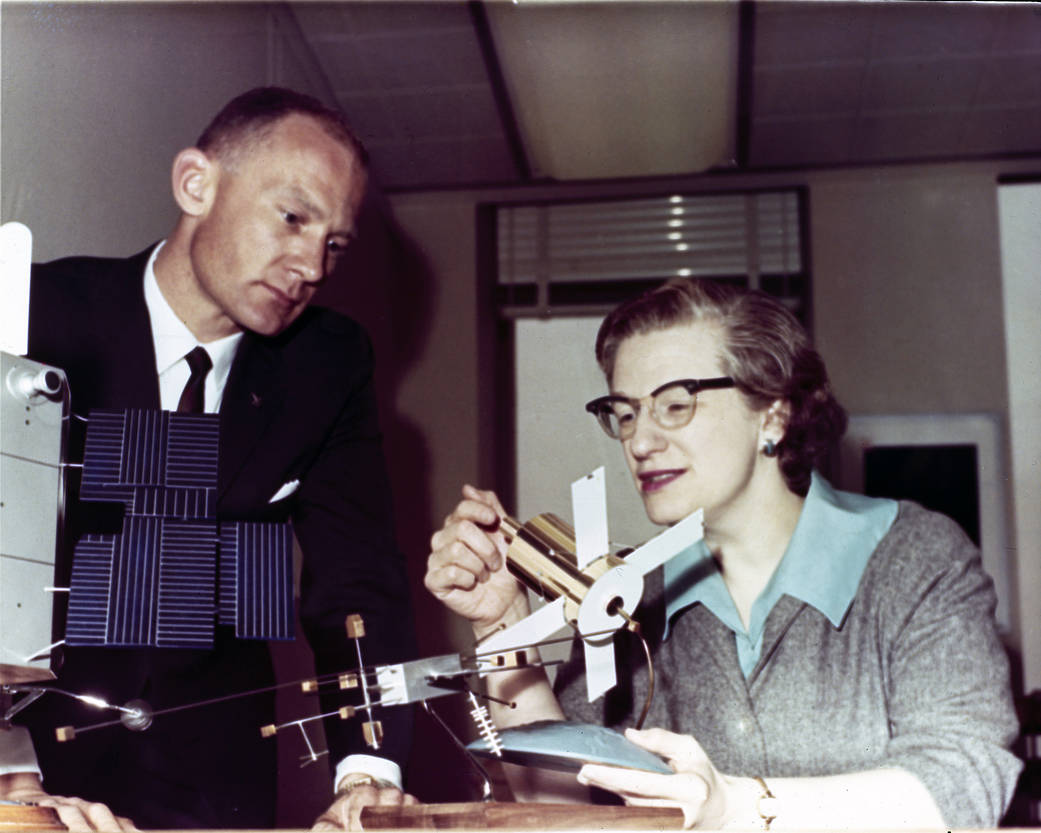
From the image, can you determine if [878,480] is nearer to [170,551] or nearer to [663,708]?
[663,708]

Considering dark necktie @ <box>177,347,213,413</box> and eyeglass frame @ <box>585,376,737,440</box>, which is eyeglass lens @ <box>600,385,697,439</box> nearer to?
eyeglass frame @ <box>585,376,737,440</box>

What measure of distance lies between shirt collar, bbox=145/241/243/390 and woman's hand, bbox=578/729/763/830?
23.0 inches

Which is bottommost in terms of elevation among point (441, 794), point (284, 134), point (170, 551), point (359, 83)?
point (441, 794)

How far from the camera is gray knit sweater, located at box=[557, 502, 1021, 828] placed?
981 mm

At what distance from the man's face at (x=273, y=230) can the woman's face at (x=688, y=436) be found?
1.17 ft

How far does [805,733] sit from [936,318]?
0.58 meters

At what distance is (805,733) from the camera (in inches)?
42.2

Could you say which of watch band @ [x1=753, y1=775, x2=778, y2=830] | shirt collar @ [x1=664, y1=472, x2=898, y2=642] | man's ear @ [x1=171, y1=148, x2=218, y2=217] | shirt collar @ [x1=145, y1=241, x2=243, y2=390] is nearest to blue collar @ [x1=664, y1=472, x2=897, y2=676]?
shirt collar @ [x1=664, y1=472, x2=898, y2=642]

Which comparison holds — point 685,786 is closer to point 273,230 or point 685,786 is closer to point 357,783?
point 357,783

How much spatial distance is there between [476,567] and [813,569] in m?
0.37

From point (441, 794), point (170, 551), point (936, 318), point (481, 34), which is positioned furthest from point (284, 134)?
point (936, 318)

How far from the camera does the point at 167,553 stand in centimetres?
103

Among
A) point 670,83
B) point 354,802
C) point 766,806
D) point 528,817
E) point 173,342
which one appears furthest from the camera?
point 670,83

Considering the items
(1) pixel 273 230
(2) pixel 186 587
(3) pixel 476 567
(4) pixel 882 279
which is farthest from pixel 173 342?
(4) pixel 882 279
